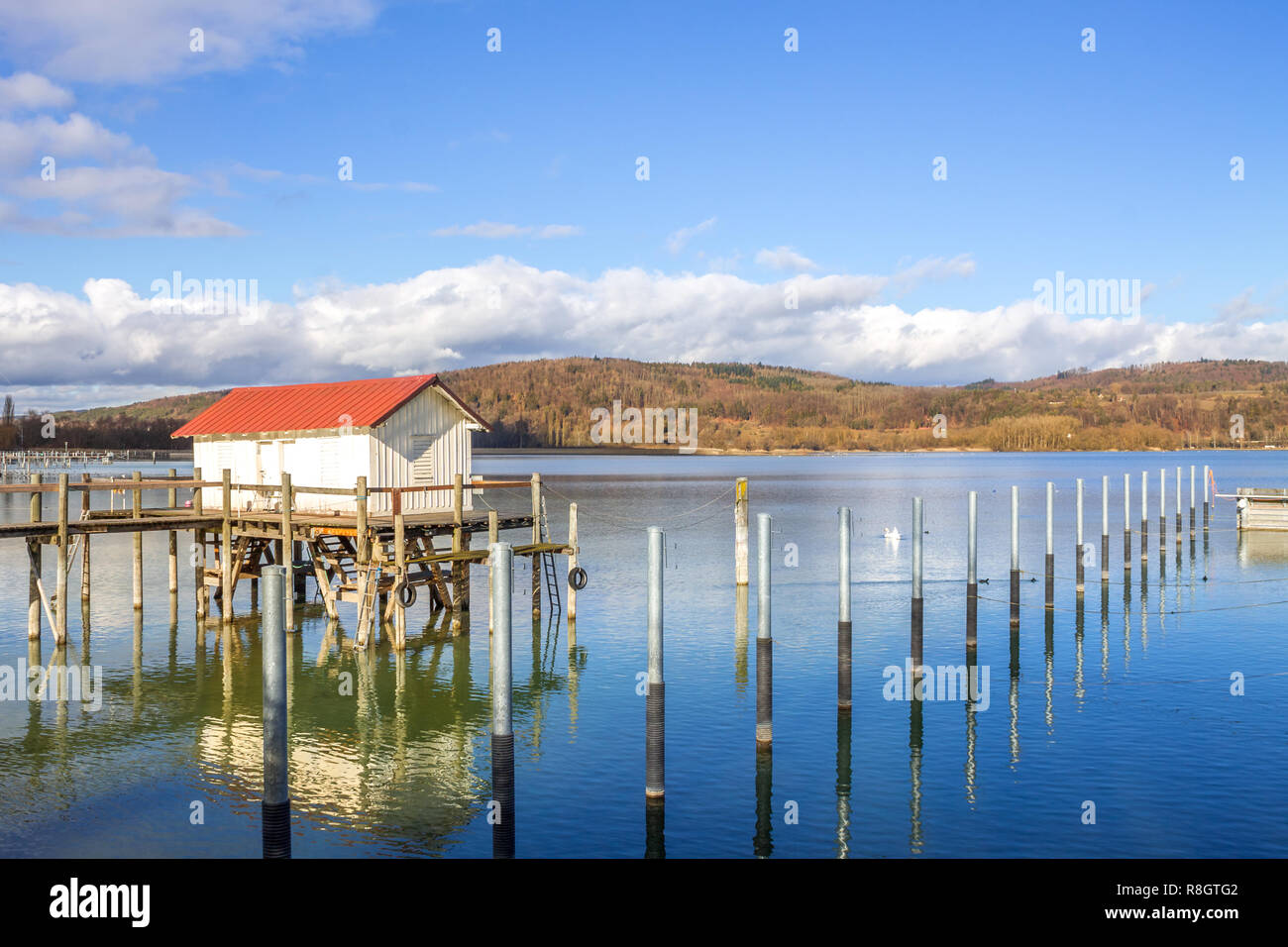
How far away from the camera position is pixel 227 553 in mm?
31781

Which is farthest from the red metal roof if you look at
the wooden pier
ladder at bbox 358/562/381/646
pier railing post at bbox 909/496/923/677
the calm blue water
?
pier railing post at bbox 909/496/923/677

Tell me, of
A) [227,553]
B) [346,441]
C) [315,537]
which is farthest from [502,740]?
[227,553]

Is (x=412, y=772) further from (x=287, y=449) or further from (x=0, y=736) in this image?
(x=287, y=449)

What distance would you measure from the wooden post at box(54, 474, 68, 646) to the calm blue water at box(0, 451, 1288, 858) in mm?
674

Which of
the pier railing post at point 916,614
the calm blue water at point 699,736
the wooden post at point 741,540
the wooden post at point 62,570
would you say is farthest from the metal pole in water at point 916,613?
the wooden post at point 62,570

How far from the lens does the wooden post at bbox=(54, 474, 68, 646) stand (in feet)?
87.3

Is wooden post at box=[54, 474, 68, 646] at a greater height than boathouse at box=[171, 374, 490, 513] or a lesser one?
lesser

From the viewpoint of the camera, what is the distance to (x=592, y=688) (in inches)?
966

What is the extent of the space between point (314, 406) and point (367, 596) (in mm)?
7182

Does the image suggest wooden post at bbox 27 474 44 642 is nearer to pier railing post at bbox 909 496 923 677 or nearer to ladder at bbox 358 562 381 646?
ladder at bbox 358 562 381 646

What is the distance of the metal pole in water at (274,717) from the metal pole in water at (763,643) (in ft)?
27.7

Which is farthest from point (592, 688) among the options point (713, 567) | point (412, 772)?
point (713, 567)

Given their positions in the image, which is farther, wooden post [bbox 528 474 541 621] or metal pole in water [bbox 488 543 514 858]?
wooden post [bbox 528 474 541 621]
